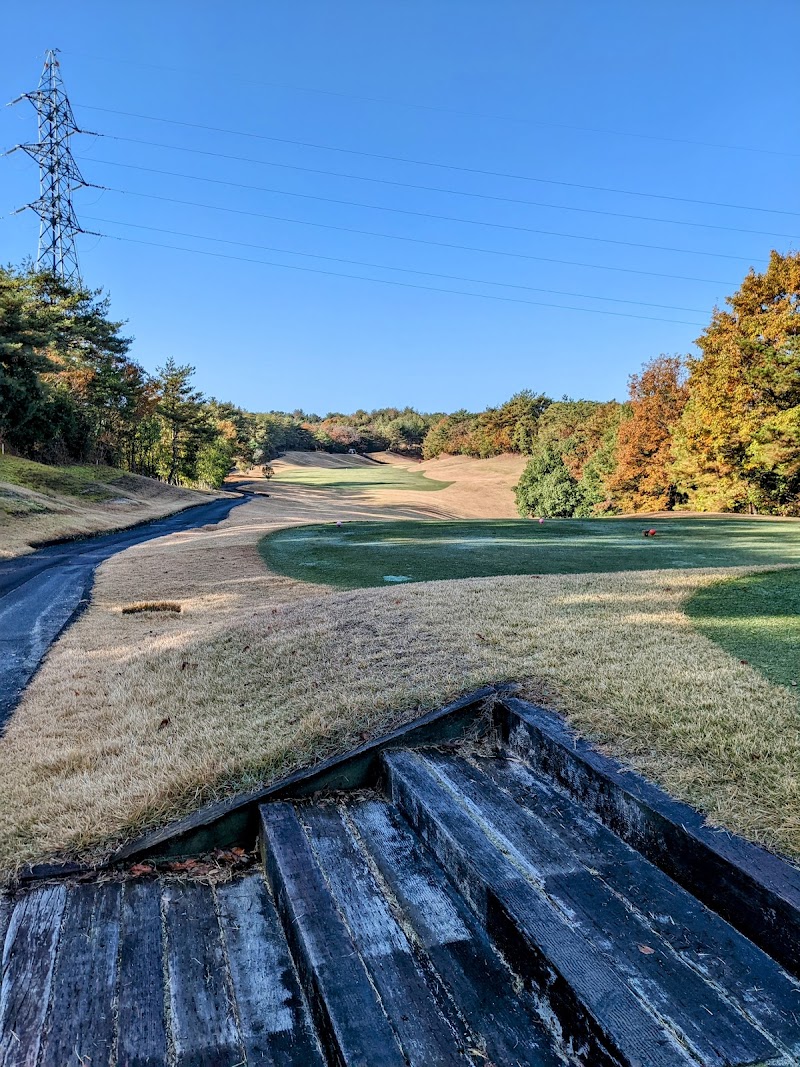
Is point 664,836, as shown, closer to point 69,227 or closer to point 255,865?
point 255,865

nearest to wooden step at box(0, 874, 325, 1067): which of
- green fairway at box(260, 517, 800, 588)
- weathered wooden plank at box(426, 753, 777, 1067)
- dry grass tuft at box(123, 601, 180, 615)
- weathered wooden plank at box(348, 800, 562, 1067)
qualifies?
weathered wooden plank at box(348, 800, 562, 1067)

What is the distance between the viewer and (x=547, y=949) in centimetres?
153

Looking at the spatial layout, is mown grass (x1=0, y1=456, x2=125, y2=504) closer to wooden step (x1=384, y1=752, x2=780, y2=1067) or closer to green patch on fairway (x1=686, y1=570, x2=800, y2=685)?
green patch on fairway (x1=686, y1=570, x2=800, y2=685)

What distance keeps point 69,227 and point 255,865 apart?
44308 millimetres

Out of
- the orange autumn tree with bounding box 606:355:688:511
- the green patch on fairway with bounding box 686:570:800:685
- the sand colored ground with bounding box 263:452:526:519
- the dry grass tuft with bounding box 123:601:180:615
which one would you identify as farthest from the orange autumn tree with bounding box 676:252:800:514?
the dry grass tuft with bounding box 123:601:180:615

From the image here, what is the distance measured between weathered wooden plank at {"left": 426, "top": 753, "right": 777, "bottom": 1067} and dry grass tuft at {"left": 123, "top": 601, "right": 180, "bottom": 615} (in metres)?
6.24

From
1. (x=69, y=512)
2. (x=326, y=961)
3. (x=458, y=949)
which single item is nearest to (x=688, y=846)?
(x=458, y=949)

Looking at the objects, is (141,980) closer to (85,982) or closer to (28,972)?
(85,982)

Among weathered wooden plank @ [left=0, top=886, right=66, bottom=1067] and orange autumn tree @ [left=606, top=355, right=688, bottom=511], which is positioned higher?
orange autumn tree @ [left=606, top=355, right=688, bottom=511]

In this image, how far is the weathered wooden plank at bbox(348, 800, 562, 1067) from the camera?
4.66ft

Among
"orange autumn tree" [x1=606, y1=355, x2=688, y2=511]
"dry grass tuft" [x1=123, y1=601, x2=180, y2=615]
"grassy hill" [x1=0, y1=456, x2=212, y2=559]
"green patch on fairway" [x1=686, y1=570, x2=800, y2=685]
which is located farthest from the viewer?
"orange autumn tree" [x1=606, y1=355, x2=688, y2=511]

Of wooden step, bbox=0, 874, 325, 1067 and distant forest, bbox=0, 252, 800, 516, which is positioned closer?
wooden step, bbox=0, 874, 325, 1067

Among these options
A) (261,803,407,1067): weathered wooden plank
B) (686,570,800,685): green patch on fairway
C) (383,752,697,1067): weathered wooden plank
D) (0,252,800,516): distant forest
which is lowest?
(261,803,407,1067): weathered wooden plank

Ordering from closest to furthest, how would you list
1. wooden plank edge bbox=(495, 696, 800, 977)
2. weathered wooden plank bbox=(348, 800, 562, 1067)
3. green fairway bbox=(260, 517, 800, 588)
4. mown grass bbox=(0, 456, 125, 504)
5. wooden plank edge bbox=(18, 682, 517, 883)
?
1. weathered wooden plank bbox=(348, 800, 562, 1067)
2. wooden plank edge bbox=(495, 696, 800, 977)
3. wooden plank edge bbox=(18, 682, 517, 883)
4. green fairway bbox=(260, 517, 800, 588)
5. mown grass bbox=(0, 456, 125, 504)
